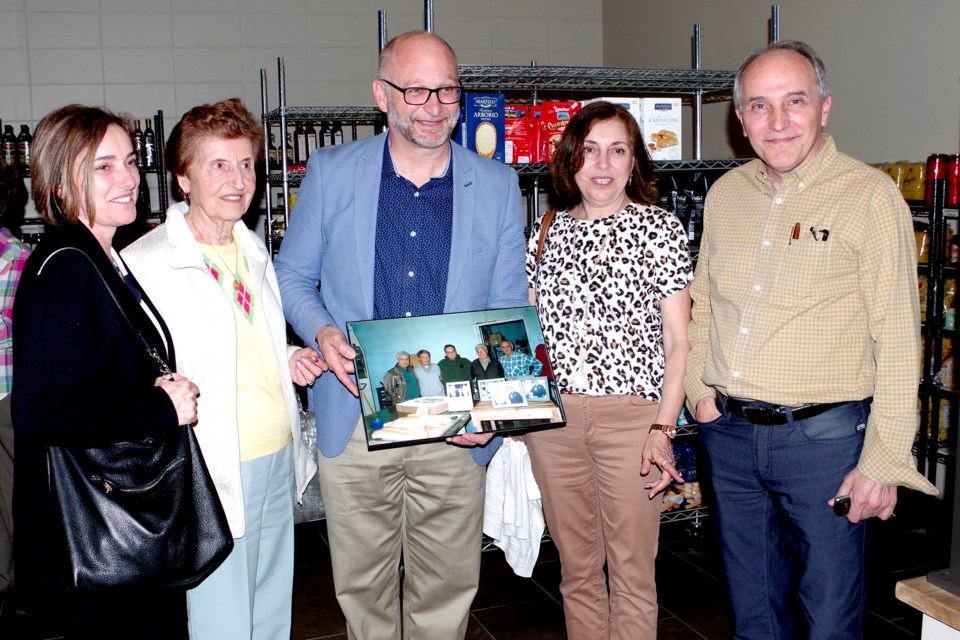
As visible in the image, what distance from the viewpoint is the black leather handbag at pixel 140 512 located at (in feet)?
5.69

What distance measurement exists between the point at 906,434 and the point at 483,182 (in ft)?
4.06

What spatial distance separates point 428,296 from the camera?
2.28m

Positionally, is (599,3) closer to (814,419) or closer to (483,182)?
(483,182)

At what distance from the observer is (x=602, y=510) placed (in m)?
2.44

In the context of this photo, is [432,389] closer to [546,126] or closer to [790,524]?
[790,524]

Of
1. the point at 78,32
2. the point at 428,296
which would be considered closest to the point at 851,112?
the point at 428,296

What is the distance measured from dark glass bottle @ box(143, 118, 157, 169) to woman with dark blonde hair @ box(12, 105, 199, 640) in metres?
A: 4.05

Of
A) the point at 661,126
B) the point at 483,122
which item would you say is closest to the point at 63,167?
the point at 483,122

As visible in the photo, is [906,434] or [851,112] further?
[851,112]

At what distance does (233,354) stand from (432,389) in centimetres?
48

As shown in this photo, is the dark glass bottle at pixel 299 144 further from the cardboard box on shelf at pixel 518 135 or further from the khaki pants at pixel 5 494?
the khaki pants at pixel 5 494

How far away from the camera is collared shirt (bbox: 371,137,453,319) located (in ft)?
7.46

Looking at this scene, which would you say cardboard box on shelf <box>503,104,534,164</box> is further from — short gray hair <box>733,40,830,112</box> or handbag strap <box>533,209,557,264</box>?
short gray hair <box>733,40,830,112</box>

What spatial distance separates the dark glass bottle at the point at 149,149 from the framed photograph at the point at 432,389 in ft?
13.9
